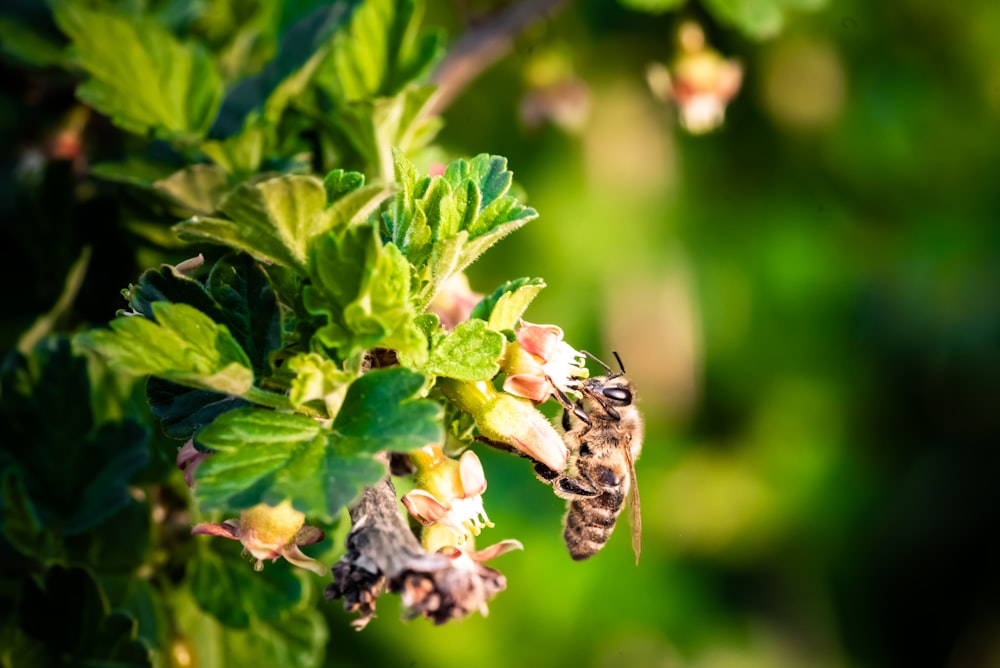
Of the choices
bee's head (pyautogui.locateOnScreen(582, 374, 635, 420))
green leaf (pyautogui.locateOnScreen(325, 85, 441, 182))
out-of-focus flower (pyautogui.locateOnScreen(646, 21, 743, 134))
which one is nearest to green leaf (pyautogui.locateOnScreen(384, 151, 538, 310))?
green leaf (pyautogui.locateOnScreen(325, 85, 441, 182))

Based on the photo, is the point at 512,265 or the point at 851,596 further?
the point at 851,596

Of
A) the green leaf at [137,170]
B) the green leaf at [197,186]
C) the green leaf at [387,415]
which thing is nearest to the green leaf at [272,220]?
the green leaf at [387,415]

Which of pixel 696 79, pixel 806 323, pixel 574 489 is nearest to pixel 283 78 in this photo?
pixel 574 489

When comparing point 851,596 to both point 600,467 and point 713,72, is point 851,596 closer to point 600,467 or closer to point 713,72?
point 713,72

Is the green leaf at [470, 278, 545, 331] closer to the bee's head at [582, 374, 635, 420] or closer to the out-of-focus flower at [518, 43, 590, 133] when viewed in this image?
the bee's head at [582, 374, 635, 420]

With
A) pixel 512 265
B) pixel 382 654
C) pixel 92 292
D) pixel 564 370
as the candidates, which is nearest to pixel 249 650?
pixel 92 292

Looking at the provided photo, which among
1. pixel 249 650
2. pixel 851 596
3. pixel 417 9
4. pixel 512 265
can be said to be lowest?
pixel 851 596

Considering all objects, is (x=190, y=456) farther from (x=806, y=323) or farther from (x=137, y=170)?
(x=806, y=323)
